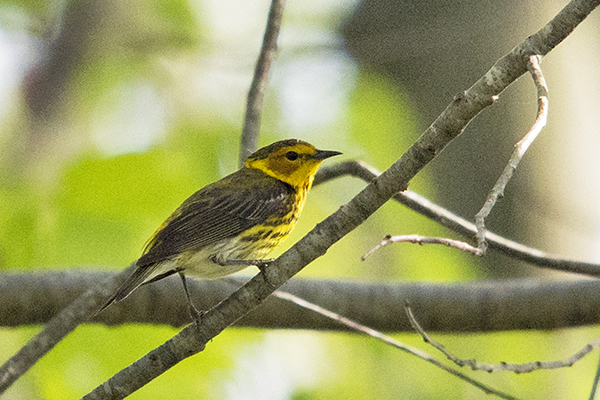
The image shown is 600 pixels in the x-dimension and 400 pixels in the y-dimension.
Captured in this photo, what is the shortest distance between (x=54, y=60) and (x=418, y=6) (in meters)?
3.45

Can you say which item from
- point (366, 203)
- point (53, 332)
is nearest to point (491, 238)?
point (366, 203)

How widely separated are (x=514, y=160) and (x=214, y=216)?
2.36 metres

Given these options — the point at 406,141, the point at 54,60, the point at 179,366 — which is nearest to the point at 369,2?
the point at 406,141

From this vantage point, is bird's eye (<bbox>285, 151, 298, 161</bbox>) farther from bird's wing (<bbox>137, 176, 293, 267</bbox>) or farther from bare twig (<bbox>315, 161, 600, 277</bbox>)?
bare twig (<bbox>315, 161, 600, 277</bbox>)

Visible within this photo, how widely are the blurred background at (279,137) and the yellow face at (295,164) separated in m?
0.98

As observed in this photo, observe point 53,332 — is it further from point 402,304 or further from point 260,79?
point 402,304

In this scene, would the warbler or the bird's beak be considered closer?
the warbler

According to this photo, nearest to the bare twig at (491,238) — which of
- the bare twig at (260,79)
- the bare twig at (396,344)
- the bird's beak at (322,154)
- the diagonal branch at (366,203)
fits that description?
the bird's beak at (322,154)

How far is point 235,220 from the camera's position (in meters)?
4.37

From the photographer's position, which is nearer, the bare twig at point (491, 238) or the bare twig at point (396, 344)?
the bare twig at point (396, 344)

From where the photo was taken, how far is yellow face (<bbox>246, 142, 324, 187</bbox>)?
16.0 ft

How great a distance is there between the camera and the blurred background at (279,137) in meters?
5.15

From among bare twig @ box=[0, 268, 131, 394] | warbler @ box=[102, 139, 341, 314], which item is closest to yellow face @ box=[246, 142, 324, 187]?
warbler @ box=[102, 139, 341, 314]

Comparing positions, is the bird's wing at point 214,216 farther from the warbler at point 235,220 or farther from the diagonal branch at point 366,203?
the diagonal branch at point 366,203
